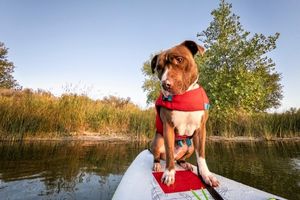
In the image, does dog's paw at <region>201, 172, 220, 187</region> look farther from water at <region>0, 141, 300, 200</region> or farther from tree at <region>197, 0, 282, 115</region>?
tree at <region>197, 0, 282, 115</region>

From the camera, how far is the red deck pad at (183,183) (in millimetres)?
1898

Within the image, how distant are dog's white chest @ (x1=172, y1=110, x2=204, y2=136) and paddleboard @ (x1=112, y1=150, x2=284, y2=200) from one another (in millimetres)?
490

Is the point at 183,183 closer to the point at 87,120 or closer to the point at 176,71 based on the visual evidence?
the point at 176,71

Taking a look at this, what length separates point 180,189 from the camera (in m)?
1.89

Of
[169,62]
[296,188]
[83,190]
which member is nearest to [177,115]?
[169,62]

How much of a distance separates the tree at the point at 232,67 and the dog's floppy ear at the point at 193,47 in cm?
971

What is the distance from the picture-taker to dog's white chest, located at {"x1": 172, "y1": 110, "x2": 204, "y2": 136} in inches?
86.0

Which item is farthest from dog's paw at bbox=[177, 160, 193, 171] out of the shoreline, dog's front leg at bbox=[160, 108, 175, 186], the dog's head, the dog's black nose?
the shoreline

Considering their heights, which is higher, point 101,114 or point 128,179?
point 101,114

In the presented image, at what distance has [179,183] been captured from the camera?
6.62 ft

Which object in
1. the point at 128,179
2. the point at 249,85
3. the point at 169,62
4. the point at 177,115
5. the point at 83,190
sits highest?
the point at 249,85

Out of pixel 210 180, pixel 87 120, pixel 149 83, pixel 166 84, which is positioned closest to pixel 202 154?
pixel 210 180

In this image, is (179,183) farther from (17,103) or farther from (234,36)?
(234,36)

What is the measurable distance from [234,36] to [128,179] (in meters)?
14.3
